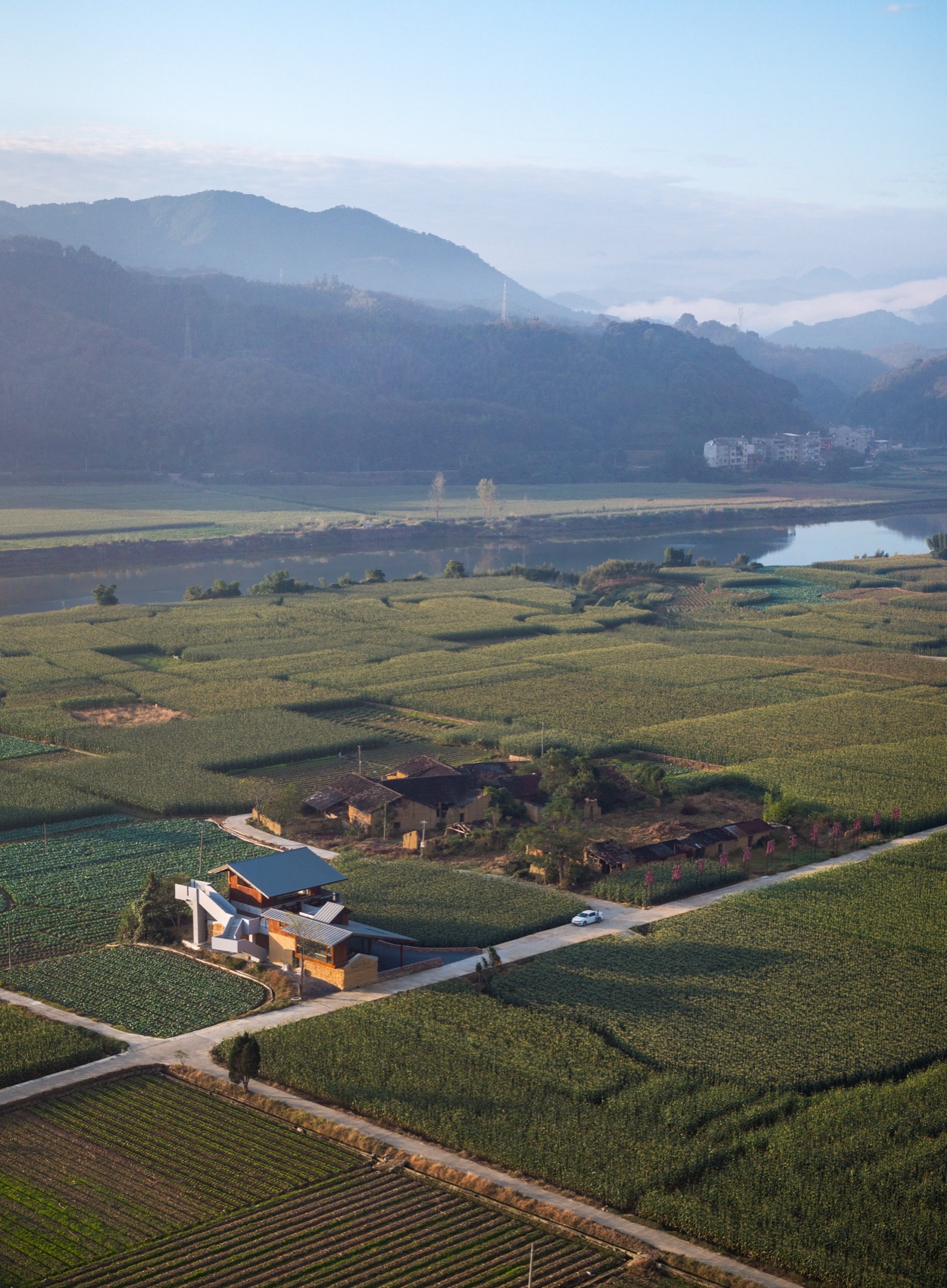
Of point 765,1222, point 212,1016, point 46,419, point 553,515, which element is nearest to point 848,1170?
point 765,1222

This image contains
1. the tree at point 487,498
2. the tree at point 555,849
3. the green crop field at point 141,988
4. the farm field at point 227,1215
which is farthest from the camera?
the tree at point 487,498

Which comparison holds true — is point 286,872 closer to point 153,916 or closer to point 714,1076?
point 153,916

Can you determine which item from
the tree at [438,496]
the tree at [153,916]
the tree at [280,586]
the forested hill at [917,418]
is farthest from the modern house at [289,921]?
the forested hill at [917,418]

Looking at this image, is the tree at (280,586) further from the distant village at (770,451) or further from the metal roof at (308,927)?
the distant village at (770,451)

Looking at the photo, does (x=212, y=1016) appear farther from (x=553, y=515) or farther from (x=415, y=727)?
(x=553, y=515)

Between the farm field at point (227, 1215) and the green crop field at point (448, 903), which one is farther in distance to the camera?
the green crop field at point (448, 903)

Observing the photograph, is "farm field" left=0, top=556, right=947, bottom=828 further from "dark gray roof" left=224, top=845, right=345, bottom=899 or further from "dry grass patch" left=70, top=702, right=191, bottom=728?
"dark gray roof" left=224, top=845, right=345, bottom=899

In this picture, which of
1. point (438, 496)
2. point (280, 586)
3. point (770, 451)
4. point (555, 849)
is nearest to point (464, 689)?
point (555, 849)
